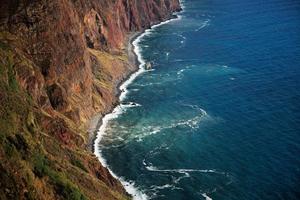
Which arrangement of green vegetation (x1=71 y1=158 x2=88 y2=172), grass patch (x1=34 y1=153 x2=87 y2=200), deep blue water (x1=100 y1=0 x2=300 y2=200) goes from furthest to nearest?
1. deep blue water (x1=100 y1=0 x2=300 y2=200)
2. green vegetation (x1=71 y1=158 x2=88 y2=172)
3. grass patch (x1=34 y1=153 x2=87 y2=200)

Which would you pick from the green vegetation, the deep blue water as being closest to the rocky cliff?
the green vegetation

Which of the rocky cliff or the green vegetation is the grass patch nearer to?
the rocky cliff

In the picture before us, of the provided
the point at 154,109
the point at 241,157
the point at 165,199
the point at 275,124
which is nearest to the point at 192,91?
the point at 154,109

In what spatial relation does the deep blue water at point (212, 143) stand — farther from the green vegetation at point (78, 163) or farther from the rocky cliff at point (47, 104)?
the green vegetation at point (78, 163)

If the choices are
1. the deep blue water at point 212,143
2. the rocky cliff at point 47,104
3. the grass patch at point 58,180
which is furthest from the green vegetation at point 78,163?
the deep blue water at point 212,143

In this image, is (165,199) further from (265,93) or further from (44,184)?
(265,93)

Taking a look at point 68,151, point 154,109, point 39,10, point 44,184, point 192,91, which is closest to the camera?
point 44,184

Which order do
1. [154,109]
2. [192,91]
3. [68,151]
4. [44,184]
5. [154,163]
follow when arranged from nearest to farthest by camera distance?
1. [44,184]
2. [68,151]
3. [154,163]
4. [154,109]
5. [192,91]

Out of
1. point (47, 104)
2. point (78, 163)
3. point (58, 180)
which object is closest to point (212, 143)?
point (78, 163)

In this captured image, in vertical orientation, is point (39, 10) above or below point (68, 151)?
above
